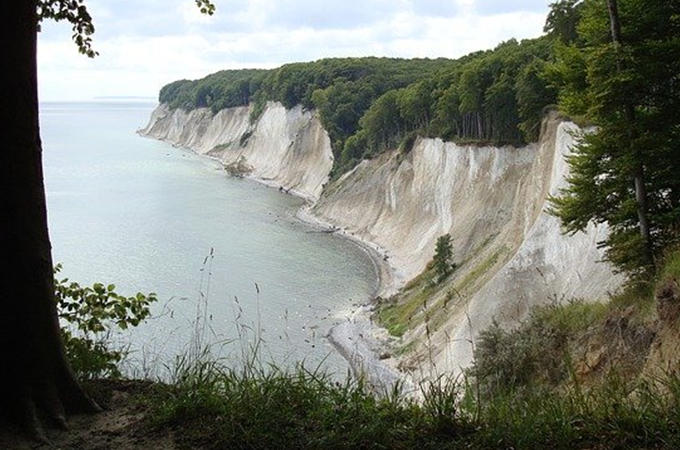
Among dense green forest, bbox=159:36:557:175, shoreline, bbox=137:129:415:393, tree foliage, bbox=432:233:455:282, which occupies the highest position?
dense green forest, bbox=159:36:557:175

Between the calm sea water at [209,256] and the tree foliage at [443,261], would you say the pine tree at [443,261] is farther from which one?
the calm sea water at [209,256]

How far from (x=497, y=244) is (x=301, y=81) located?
62905mm

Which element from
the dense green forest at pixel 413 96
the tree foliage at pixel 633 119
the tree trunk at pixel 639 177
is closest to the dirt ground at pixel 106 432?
the tree foliage at pixel 633 119

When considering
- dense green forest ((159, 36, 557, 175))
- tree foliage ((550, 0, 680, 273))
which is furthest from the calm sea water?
dense green forest ((159, 36, 557, 175))

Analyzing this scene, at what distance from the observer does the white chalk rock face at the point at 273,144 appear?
82188mm

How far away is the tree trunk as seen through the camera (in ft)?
47.1

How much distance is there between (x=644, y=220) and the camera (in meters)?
14.6

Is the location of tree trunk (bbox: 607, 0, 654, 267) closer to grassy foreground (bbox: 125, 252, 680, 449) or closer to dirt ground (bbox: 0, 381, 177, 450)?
grassy foreground (bbox: 125, 252, 680, 449)

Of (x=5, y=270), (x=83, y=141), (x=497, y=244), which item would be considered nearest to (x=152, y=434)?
(x=5, y=270)

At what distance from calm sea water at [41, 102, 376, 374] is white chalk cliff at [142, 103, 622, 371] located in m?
4.28

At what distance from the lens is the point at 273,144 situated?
95.9m

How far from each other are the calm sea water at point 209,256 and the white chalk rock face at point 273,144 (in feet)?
14.9

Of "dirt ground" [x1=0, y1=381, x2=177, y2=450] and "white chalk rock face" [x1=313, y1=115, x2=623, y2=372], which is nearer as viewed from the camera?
"dirt ground" [x1=0, y1=381, x2=177, y2=450]

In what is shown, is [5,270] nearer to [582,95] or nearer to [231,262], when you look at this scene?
[582,95]
